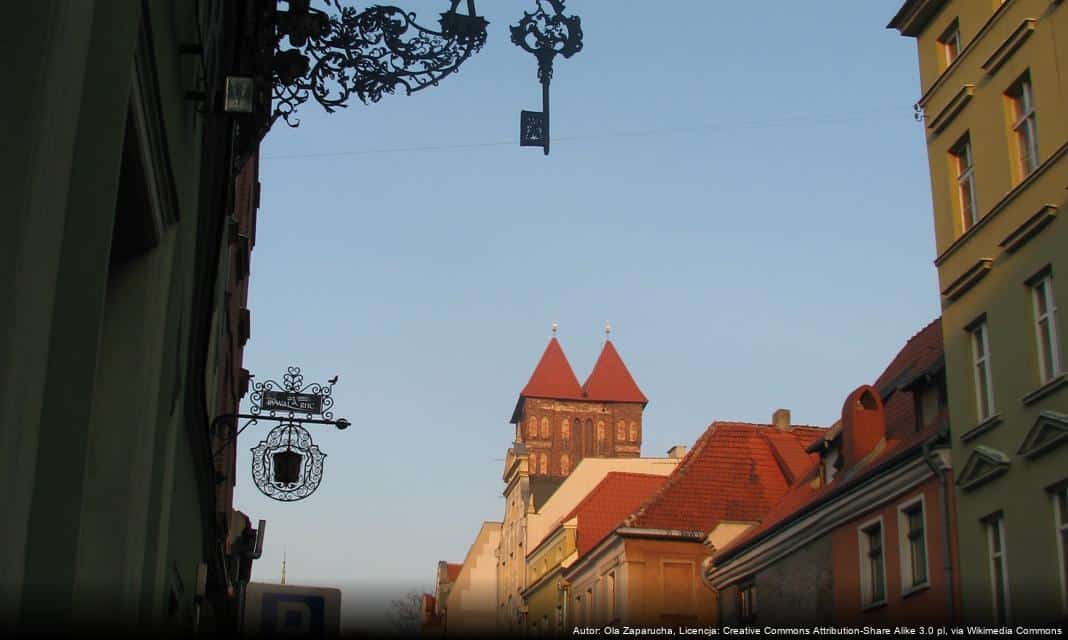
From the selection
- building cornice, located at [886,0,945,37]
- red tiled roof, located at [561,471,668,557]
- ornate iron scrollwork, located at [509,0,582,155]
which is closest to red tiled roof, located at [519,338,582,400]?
red tiled roof, located at [561,471,668,557]

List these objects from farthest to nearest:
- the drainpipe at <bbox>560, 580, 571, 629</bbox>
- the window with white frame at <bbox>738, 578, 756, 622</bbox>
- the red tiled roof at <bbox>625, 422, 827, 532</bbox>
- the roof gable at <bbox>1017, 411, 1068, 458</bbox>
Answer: the drainpipe at <bbox>560, 580, 571, 629</bbox> < the red tiled roof at <bbox>625, 422, 827, 532</bbox> < the window with white frame at <bbox>738, 578, 756, 622</bbox> < the roof gable at <bbox>1017, 411, 1068, 458</bbox>

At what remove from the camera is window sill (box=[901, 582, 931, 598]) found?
75.5 ft

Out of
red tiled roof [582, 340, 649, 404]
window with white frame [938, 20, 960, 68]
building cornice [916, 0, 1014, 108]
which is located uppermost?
red tiled roof [582, 340, 649, 404]

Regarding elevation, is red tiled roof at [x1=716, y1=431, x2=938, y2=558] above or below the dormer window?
below

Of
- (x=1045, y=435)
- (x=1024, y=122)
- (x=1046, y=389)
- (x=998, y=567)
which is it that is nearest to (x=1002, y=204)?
(x=1024, y=122)

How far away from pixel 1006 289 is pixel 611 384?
4318 inches

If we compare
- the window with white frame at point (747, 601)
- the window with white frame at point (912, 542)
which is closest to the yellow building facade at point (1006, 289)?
the window with white frame at point (912, 542)

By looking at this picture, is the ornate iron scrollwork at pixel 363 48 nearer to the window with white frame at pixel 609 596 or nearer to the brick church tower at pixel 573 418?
the window with white frame at pixel 609 596

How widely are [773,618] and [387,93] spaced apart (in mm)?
22832

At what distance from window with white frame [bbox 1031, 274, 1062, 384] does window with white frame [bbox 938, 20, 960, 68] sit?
19.3 feet

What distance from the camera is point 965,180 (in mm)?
24203

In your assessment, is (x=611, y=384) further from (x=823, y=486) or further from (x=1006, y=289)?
(x=1006, y=289)

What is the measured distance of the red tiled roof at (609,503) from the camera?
49.0m

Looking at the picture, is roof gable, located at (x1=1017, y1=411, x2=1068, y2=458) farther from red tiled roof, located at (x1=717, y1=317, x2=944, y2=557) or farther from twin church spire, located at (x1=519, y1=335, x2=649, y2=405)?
twin church spire, located at (x1=519, y1=335, x2=649, y2=405)
